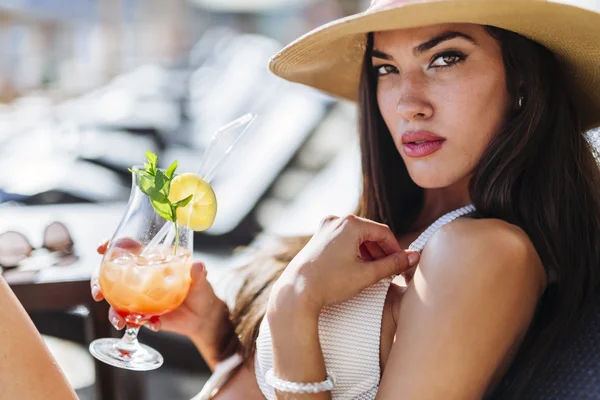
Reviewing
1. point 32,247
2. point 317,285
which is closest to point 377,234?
point 317,285

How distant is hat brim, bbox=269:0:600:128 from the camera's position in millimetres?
1490

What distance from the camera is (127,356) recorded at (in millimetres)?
1679

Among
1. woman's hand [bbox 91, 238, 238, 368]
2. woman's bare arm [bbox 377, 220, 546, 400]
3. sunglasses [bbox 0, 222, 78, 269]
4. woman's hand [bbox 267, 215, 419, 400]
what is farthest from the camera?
sunglasses [bbox 0, 222, 78, 269]

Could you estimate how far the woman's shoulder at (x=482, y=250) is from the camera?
1.38 m

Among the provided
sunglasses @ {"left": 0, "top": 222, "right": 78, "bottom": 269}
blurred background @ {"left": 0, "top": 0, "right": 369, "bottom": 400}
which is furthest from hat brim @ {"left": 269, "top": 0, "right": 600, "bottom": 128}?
sunglasses @ {"left": 0, "top": 222, "right": 78, "bottom": 269}

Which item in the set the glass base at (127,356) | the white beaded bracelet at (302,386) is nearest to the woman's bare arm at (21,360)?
the glass base at (127,356)

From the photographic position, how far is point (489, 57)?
1624 mm

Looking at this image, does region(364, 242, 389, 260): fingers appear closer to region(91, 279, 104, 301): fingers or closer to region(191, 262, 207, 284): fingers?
region(191, 262, 207, 284): fingers

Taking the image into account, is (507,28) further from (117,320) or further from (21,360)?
(21,360)

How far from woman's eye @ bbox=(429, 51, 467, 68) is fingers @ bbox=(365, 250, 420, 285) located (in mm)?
448

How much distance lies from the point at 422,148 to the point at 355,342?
49 centimetres

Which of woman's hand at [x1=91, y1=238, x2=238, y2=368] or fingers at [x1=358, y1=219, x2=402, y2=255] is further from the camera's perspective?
woman's hand at [x1=91, y1=238, x2=238, y2=368]

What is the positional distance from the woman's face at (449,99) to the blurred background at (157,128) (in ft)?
2.60

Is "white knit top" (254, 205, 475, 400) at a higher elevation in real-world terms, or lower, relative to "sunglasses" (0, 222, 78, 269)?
higher
